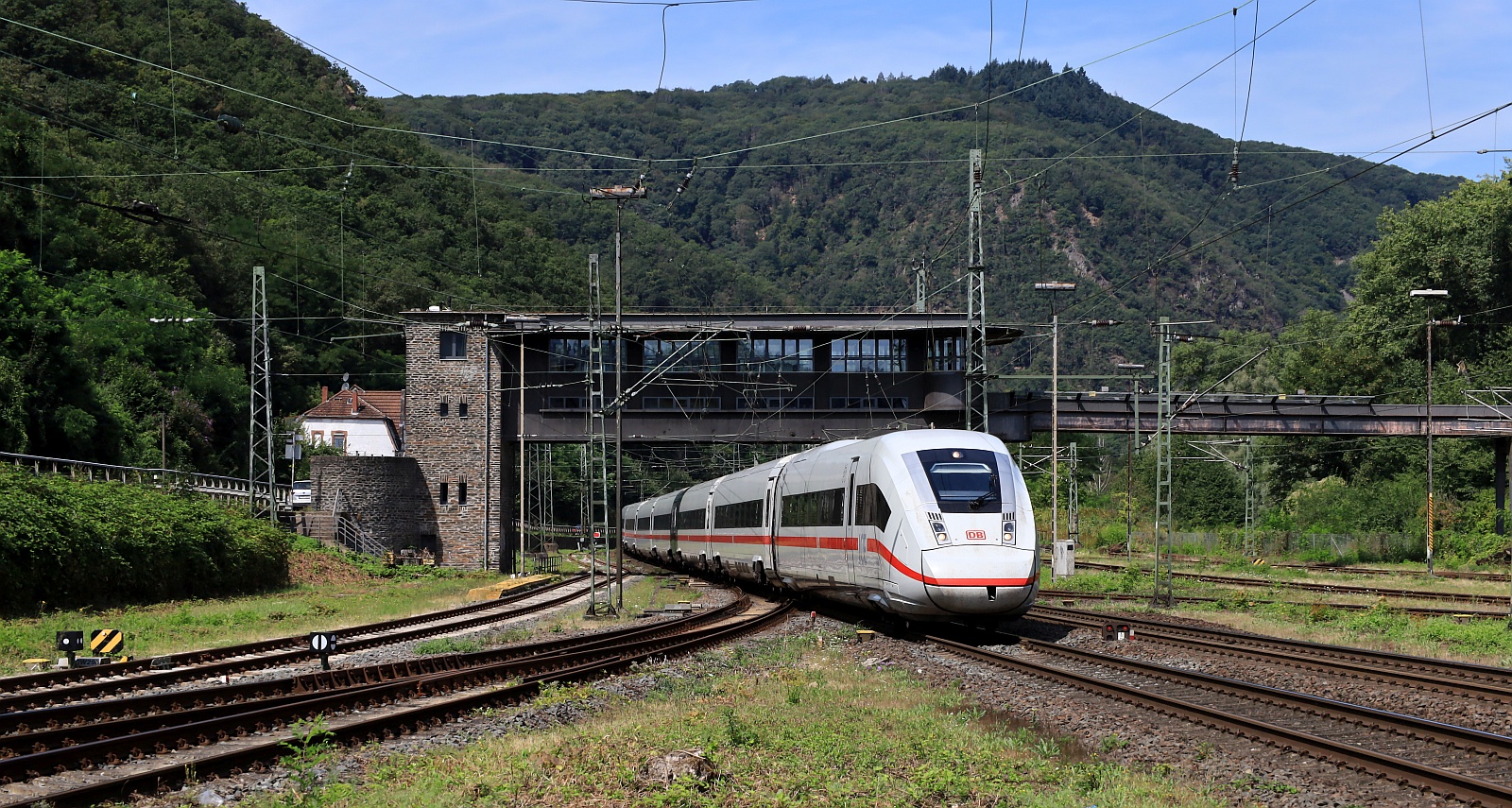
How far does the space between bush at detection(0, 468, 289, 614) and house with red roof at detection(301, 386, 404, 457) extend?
Result: 53.1 meters

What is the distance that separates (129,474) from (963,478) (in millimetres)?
35801

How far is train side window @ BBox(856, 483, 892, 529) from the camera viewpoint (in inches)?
890

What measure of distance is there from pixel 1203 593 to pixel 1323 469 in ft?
179

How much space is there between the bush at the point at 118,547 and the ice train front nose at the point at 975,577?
65.8 ft

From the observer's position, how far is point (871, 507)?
23453mm

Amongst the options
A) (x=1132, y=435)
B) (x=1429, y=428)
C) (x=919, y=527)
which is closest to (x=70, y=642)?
(x=919, y=527)

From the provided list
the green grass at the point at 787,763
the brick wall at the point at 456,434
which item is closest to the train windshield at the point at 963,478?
the green grass at the point at 787,763

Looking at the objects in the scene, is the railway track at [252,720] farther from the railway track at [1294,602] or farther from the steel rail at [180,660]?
the railway track at [1294,602]

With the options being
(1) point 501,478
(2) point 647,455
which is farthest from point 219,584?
(2) point 647,455

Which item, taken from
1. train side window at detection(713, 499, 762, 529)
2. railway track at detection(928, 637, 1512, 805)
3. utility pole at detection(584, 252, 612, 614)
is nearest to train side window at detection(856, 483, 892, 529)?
railway track at detection(928, 637, 1512, 805)

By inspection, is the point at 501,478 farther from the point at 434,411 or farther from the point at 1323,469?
the point at 1323,469

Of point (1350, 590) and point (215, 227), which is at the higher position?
point (215, 227)

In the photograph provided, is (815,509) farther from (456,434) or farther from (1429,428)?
(456,434)

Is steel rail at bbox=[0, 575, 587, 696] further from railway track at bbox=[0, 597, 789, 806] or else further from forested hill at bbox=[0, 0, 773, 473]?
forested hill at bbox=[0, 0, 773, 473]
